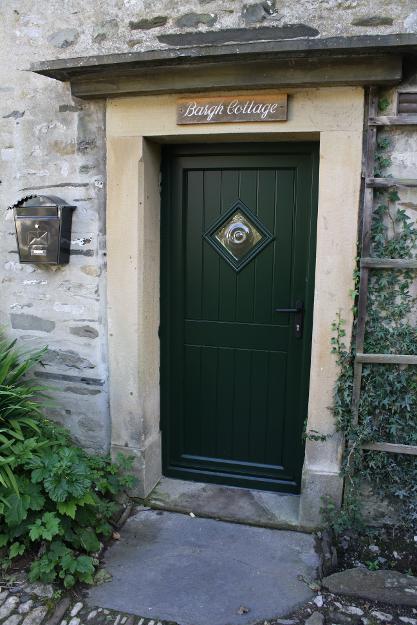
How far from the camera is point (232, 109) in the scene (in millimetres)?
3092

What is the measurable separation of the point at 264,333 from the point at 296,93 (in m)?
1.52

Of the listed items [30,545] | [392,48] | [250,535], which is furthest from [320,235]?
[30,545]

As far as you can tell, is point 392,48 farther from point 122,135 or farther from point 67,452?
point 67,452

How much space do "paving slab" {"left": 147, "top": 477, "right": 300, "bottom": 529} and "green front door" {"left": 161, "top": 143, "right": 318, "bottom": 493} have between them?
0.08 m

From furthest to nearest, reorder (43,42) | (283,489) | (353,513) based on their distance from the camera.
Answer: (283,489), (43,42), (353,513)

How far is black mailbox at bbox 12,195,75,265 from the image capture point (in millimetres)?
3357

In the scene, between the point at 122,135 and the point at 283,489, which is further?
the point at 283,489

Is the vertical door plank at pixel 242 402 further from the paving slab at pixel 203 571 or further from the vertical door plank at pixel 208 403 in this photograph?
the paving slab at pixel 203 571

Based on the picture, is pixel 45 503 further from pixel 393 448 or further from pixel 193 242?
pixel 393 448

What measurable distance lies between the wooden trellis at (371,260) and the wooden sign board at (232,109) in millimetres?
509

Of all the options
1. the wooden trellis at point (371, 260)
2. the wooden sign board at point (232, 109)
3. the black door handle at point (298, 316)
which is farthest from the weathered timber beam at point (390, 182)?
the black door handle at point (298, 316)

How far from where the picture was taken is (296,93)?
9.84 feet

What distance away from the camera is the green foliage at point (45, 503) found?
2773 mm

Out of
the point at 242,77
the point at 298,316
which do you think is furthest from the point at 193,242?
the point at 242,77
